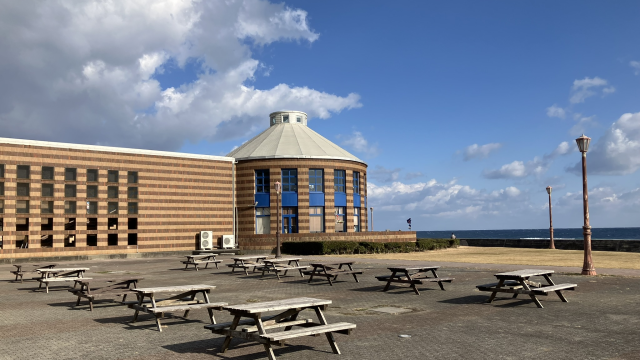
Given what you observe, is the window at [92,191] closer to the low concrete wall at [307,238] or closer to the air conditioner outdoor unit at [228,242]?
the air conditioner outdoor unit at [228,242]

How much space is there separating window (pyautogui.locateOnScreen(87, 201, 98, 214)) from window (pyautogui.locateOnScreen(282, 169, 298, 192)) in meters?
15.7

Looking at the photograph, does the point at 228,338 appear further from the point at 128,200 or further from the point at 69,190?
the point at 128,200

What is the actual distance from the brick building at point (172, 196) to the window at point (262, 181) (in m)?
0.09

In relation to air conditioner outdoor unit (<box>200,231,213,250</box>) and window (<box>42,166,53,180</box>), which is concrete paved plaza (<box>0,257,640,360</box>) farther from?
air conditioner outdoor unit (<box>200,231,213,250</box>)

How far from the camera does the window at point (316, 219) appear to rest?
47500 mm

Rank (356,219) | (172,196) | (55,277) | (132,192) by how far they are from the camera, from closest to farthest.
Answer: (55,277) < (132,192) < (172,196) < (356,219)

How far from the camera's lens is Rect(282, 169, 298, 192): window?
155 feet

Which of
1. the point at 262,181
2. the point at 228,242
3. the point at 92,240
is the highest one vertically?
the point at 262,181

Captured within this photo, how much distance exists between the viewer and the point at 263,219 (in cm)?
4731

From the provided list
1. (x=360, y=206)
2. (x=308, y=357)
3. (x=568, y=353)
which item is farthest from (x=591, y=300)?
(x=360, y=206)

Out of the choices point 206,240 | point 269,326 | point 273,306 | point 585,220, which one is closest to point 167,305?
point 269,326

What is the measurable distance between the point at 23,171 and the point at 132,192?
752 centimetres

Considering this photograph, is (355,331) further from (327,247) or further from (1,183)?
(1,183)

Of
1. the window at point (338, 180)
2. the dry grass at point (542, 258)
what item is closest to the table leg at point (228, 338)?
the dry grass at point (542, 258)
